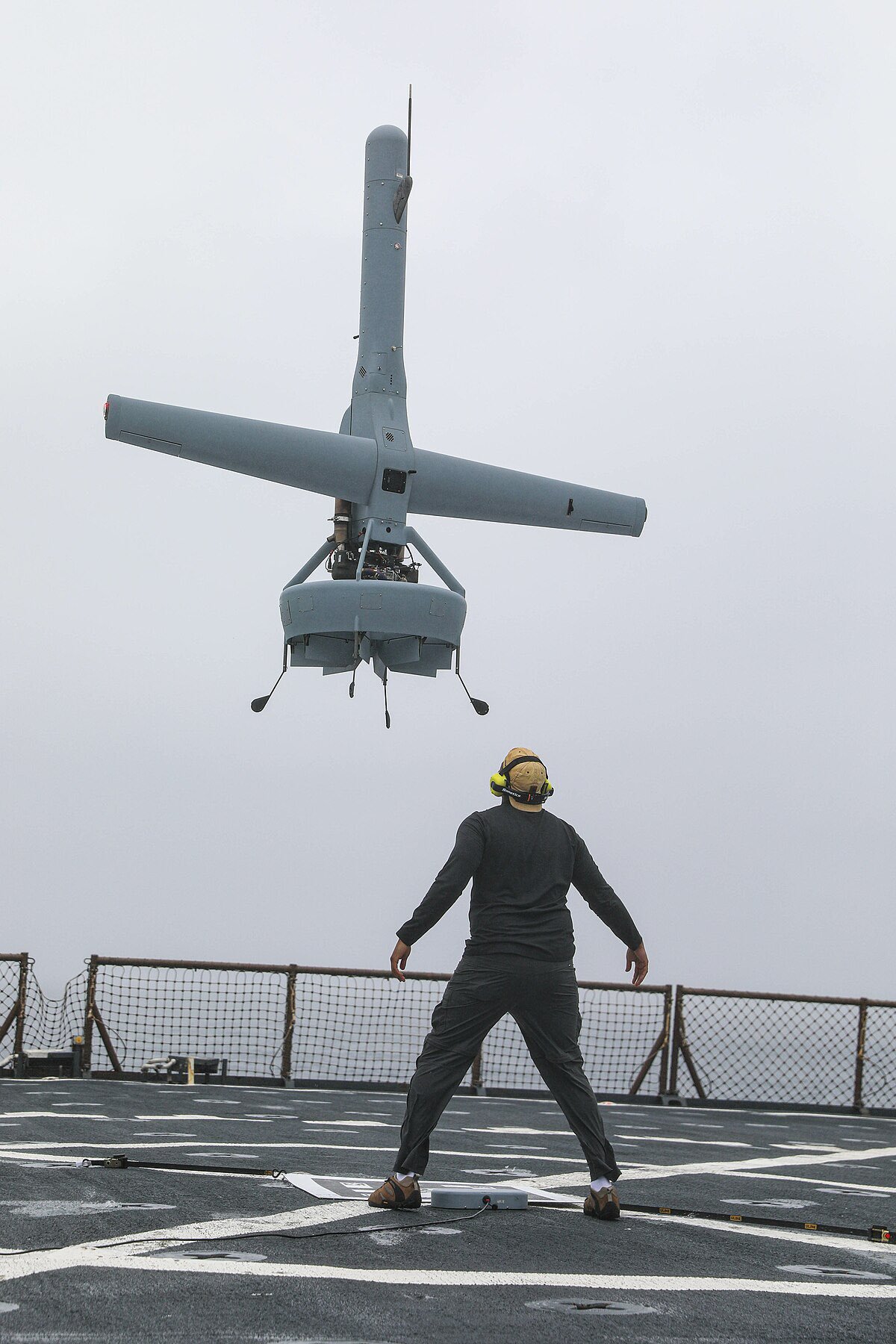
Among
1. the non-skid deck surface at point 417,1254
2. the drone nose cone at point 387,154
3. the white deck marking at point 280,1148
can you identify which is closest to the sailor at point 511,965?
the non-skid deck surface at point 417,1254

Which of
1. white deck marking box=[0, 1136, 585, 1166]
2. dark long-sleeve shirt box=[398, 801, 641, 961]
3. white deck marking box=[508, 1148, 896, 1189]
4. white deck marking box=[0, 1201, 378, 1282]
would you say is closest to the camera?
white deck marking box=[0, 1201, 378, 1282]

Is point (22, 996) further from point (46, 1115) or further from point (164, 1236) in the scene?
point (164, 1236)

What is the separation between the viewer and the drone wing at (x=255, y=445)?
2045cm

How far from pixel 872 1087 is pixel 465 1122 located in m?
9.29

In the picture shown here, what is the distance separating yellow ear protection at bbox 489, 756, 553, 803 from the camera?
22.7 feet

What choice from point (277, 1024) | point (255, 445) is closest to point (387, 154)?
point (255, 445)

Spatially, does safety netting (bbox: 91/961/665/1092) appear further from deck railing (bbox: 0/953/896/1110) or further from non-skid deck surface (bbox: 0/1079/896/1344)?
non-skid deck surface (bbox: 0/1079/896/1344)

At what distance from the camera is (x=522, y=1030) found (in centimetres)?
679

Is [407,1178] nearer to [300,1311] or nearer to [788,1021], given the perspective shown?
[300,1311]

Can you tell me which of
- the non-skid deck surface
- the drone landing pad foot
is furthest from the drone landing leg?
the non-skid deck surface

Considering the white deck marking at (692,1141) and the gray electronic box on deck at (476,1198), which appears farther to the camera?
the white deck marking at (692,1141)

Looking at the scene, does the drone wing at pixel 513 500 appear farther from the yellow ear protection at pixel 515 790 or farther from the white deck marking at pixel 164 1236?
the white deck marking at pixel 164 1236

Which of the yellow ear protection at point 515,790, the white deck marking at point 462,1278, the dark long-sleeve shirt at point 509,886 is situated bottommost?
the white deck marking at point 462,1278

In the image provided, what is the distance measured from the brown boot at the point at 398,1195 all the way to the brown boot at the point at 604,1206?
2.48ft
